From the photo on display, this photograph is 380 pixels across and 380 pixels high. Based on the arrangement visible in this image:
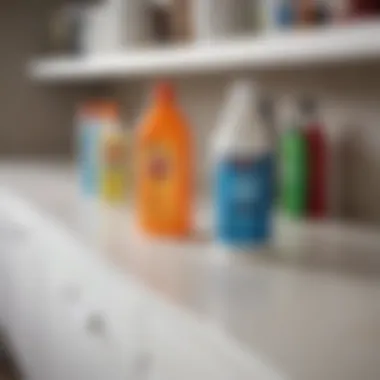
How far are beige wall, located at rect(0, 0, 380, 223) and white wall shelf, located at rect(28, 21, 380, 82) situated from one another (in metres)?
0.06

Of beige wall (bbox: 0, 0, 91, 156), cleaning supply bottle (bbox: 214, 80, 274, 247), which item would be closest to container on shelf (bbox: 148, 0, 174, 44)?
cleaning supply bottle (bbox: 214, 80, 274, 247)

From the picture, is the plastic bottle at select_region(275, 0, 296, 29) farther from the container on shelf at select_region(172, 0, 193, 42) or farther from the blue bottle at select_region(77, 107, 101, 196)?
the blue bottle at select_region(77, 107, 101, 196)

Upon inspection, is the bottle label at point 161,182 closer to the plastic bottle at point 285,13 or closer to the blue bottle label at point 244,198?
the blue bottle label at point 244,198

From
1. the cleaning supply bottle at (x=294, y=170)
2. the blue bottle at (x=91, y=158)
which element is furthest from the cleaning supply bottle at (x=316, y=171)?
the blue bottle at (x=91, y=158)

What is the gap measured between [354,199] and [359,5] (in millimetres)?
560

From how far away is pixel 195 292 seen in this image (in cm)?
120

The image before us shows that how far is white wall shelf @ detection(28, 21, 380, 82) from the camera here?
4.31 feet

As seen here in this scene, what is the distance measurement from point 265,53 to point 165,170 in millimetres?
295

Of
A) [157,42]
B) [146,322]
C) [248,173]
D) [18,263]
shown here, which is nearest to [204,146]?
[157,42]

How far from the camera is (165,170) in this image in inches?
65.3

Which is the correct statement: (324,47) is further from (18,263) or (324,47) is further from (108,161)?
(18,263)

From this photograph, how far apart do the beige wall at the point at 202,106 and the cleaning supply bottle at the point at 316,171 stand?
0.10 ft

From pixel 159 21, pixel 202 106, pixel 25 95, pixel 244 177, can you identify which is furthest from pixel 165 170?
pixel 25 95

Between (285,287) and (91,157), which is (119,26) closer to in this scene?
(91,157)
